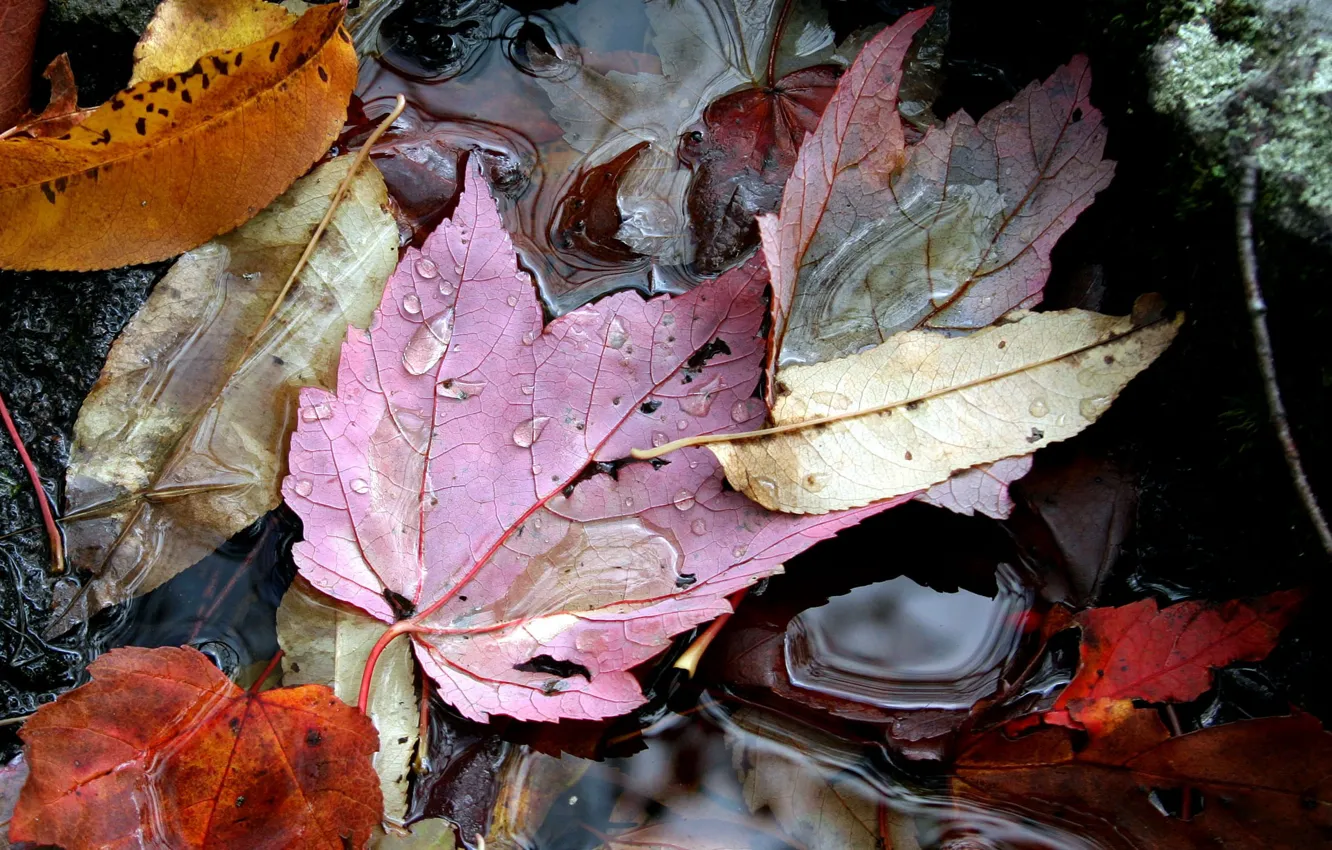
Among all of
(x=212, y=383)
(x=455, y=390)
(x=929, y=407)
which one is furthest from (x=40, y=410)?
(x=929, y=407)

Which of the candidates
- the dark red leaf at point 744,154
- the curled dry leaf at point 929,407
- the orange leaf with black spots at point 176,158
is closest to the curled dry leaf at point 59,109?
the orange leaf with black spots at point 176,158

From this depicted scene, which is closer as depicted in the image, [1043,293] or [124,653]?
[124,653]

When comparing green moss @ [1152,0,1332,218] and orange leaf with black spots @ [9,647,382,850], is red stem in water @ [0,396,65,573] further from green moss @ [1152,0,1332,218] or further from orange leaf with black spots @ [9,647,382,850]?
green moss @ [1152,0,1332,218]

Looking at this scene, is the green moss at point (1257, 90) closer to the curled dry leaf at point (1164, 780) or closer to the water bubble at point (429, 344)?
the curled dry leaf at point (1164, 780)

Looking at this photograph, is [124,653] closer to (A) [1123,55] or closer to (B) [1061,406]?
(B) [1061,406]

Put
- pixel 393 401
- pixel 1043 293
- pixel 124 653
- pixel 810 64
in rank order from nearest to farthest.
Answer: pixel 124 653 → pixel 393 401 → pixel 1043 293 → pixel 810 64

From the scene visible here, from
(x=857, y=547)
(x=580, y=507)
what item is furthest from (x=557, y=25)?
(x=857, y=547)

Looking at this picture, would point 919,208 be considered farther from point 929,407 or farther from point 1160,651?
Result: point 1160,651
